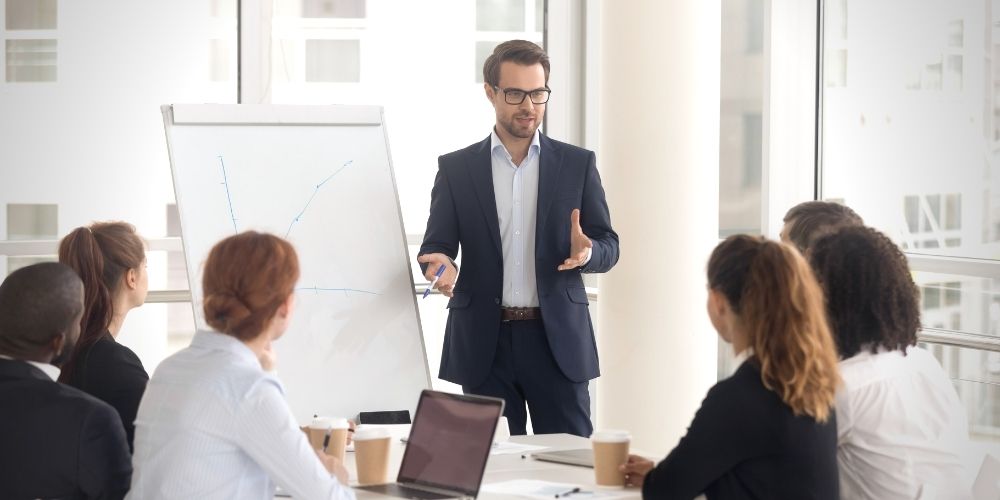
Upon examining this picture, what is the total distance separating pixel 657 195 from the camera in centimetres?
454

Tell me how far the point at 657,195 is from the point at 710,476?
2.61 meters

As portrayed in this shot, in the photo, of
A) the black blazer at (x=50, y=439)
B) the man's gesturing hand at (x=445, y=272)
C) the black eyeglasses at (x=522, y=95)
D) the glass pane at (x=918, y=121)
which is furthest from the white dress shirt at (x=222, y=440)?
the glass pane at (x=918, y=121)

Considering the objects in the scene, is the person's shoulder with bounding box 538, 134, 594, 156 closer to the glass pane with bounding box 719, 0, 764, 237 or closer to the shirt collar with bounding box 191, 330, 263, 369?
the shirt collar with bounding box 191, 330, 263, 369

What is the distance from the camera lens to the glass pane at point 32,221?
4.94 metres

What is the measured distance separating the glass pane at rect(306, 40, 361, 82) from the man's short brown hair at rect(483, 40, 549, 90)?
1.96 meters

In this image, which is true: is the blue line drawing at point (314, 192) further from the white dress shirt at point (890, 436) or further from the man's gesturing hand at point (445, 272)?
the white dress shirt at point (890, 436)

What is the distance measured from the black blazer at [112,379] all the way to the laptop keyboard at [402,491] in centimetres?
57

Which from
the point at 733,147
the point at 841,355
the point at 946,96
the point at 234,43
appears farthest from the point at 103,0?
the point at 733,147

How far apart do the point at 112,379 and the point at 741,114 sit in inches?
272

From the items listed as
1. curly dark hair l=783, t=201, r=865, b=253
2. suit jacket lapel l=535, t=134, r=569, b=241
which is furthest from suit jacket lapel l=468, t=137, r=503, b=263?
curly dark hair l=783, t=201, r=865, b=253

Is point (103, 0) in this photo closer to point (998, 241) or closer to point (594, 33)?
point (594, 33)

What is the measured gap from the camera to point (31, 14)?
4.98 meters

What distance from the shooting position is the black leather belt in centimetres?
343

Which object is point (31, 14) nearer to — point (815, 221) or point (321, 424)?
point (321, 424)
